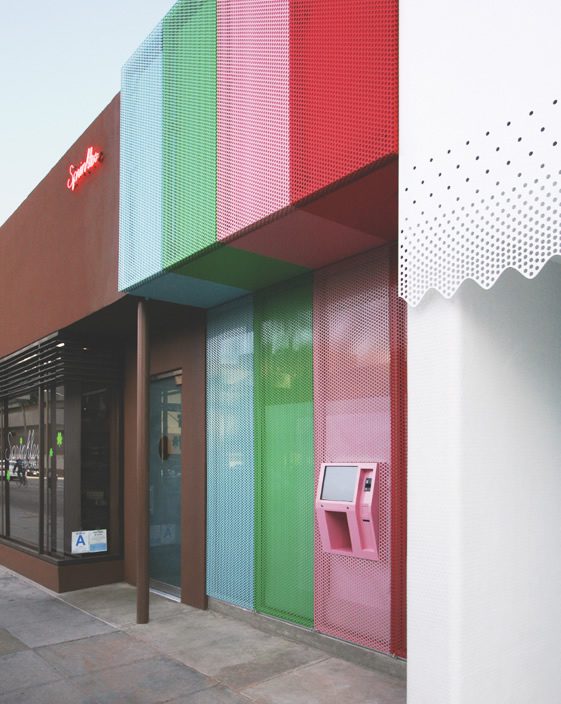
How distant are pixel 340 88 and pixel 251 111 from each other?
1.12 m

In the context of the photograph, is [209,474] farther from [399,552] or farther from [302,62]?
[302,62]

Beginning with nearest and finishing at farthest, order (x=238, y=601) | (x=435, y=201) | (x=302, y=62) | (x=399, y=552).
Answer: (x=435, y=201) → (x=302, y=62) → (x=399, y=552) → (x=238, y=601)

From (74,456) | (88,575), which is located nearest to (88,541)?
(88,575)

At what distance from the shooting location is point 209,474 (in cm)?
770

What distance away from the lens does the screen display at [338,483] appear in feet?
18.1

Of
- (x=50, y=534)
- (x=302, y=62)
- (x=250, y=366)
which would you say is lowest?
(x=50, y=534)

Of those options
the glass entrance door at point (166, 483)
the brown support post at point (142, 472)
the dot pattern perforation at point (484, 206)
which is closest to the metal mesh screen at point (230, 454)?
the brown support post at point (142, 472)

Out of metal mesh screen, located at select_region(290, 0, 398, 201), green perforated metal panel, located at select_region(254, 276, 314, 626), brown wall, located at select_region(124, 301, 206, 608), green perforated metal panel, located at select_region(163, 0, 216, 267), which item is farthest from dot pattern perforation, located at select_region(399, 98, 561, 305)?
brown wall, located at select_region(124, 301, 206, 608)

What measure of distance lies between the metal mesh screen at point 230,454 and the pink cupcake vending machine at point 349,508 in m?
1.52

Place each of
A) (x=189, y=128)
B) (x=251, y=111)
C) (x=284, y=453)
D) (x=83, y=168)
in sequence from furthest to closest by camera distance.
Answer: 1. (x=83, y=168)
2. (x=284, y=453)
3. (x=189, y=128)
4. (x=251, y=111)

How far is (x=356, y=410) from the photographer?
19.1 ft

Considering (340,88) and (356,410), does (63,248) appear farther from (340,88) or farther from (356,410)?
(340,88)

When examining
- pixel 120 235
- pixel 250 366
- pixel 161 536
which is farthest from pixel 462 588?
pixel 161 536

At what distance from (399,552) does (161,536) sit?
425cm
